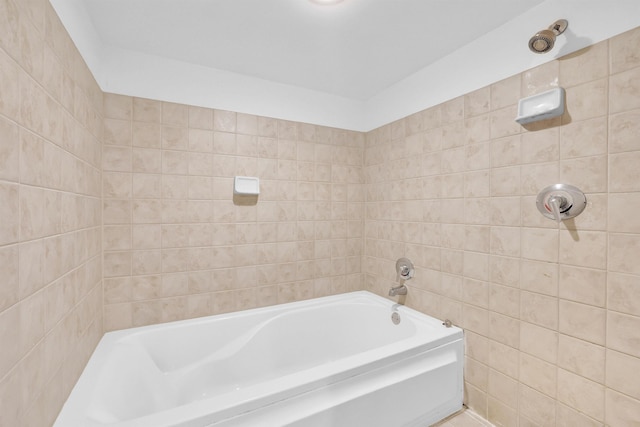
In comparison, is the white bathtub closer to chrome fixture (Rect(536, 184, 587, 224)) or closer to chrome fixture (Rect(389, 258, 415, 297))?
chrome fixture (Rect(389, 258, 415, 297))

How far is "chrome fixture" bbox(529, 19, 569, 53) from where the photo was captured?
1092 millimetres

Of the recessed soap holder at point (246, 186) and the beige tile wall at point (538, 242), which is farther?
the recessed soap holder at point (246, 186)

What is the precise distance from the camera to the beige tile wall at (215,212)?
64.2 inches

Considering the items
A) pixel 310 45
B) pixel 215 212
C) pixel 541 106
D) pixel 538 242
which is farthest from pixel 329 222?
pixel 541 106

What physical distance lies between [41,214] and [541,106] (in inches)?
79.1

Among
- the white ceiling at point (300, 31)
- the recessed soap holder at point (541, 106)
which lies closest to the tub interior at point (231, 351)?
the recessed soap holder at point (541, 106)

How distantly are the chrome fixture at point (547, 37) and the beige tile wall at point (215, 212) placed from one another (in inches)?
54.8

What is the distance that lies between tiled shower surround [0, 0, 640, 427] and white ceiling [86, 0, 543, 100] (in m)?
0.32

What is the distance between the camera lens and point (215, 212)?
72.9 inches

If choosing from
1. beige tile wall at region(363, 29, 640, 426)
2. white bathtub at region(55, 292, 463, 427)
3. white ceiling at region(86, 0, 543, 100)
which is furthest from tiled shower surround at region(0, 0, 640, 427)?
white ceiling at region(86, 0, 543, 100)

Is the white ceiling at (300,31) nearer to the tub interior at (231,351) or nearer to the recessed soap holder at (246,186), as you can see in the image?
the recessed soap holder at (246,186)

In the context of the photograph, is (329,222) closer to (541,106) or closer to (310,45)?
(310,45)

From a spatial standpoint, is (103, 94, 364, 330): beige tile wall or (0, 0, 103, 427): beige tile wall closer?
(0, 0, 103, 427): beige tile wall

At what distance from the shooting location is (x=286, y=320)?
194cm
